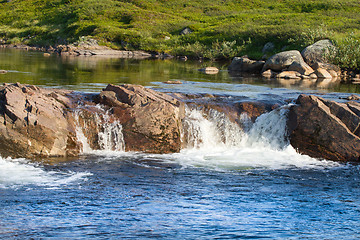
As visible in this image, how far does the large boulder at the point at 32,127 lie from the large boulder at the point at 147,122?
69.2 inches

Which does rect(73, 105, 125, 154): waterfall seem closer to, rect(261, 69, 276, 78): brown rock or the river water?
the river water

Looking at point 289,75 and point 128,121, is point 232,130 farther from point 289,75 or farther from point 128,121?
point 289,75

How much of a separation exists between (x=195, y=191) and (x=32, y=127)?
19.0ft

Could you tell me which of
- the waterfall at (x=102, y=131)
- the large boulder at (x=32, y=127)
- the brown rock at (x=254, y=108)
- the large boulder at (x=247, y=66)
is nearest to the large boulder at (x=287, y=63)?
the large boulder at (x=247, y=66)

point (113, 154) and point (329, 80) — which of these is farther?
point (329, 80)

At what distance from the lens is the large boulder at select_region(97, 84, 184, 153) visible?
50.3ft

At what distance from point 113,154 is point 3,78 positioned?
15.1 meters

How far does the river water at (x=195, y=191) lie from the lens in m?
8.48

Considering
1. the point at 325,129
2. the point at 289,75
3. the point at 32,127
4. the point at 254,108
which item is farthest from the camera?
the point at 289,75

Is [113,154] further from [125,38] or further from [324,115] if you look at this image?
[125,38]

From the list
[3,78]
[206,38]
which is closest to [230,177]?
[3,78]

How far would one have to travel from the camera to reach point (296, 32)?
56.0m

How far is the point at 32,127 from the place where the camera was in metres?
13.8

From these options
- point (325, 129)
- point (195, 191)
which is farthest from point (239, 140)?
point (195, 191)
